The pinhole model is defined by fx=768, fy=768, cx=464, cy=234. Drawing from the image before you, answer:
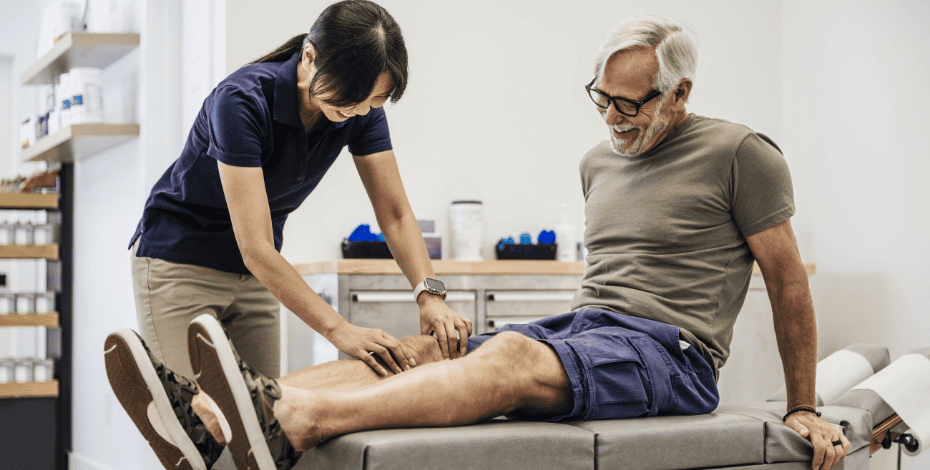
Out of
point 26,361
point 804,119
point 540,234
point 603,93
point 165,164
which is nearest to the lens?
point 603,93

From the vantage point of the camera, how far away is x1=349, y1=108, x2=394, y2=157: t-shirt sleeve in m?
1.62

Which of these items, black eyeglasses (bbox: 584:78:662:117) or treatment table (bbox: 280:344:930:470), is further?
black eyeglasses (bbox: 584:78:662:117)

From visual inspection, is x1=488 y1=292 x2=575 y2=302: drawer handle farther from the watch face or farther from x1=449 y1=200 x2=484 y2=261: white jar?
the watch face

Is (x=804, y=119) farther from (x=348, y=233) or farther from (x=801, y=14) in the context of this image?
(x=348, y=233)

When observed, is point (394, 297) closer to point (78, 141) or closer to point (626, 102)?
point (626, 102)

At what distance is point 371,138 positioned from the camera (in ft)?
5.35

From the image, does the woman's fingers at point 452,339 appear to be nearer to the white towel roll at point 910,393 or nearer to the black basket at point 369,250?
the white towel roll at point 910,393

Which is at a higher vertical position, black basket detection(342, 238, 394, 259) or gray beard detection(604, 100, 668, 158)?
gray beard detection(604, 100, 668, 158)

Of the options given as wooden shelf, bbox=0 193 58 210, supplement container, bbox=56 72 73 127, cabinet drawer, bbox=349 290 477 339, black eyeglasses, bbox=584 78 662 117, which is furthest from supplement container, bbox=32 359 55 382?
black eyeglasses, bbox=584 78 662 117

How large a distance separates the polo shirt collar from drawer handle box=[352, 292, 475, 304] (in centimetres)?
106

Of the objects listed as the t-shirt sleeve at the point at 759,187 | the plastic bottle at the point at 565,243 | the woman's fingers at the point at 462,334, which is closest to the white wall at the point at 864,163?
the plastic bottle at the point at 565,243

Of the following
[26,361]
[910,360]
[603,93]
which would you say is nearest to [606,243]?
[603,93]

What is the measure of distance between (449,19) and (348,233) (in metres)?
0.97

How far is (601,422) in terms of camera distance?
131 cm
